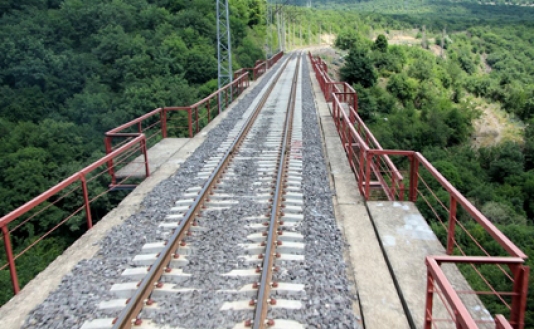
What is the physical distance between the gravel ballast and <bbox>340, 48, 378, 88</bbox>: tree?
95.4 feet

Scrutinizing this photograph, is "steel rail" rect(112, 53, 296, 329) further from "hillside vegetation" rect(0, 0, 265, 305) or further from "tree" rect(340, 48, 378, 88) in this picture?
"tree" rect(340, 48, 378, 88)

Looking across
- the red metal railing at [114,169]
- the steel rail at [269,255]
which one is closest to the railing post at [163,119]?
the red metal railing at [114,169]

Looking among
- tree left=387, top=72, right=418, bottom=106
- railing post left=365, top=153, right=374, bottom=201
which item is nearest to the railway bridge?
railing post left=365, top=153, right=374, bottom=201

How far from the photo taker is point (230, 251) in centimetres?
646

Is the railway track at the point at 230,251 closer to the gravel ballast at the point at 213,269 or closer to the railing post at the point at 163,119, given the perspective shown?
the gravel ballast at the point at 213,269

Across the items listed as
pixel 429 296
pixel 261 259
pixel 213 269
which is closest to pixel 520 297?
pixel 429 296

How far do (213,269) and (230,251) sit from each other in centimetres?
55

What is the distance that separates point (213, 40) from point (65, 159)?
25.6 m

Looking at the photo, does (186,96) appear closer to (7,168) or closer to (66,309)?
(7,168)

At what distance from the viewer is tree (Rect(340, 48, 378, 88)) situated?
3700cm

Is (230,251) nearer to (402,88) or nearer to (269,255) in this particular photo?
(269,255)

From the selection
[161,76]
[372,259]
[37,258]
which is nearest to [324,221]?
[372,259]

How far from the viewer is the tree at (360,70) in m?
37.0

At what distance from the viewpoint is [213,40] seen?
51250 mm
